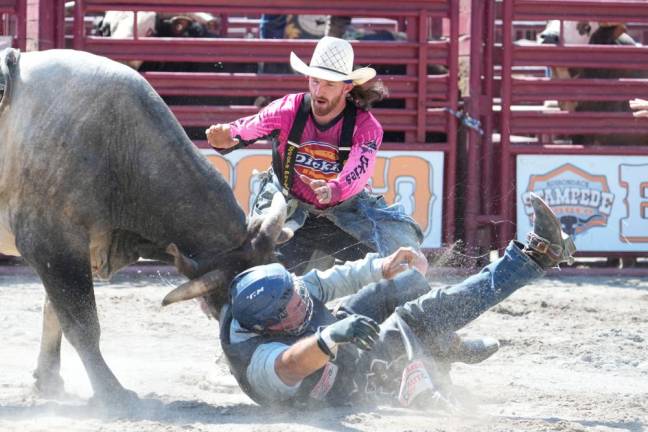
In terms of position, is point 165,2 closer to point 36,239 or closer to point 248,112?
point 248,112

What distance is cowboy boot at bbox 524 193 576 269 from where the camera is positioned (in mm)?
4781

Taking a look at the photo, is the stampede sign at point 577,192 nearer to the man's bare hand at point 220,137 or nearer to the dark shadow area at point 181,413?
the man's bare hand at point 220,137

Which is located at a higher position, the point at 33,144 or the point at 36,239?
the point at 33,144

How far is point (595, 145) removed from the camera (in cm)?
934

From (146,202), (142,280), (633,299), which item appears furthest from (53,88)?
(633,299)

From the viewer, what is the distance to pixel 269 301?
4535mm

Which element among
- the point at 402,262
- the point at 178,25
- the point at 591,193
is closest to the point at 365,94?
the point at 402,262

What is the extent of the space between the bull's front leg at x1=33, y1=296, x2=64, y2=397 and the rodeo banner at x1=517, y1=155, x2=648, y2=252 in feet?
14.8

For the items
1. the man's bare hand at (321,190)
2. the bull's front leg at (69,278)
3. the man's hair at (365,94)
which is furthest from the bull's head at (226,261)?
the man's hair at (365,94)

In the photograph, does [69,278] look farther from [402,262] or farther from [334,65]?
[334,65]

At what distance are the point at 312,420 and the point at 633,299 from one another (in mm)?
4196

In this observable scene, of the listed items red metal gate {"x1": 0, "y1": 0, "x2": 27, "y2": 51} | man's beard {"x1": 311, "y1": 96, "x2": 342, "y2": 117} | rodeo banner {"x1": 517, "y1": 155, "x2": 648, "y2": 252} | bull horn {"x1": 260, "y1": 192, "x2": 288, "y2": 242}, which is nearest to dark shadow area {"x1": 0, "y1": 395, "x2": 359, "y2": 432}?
bull horn {"x1": 260, "y1": 192, "x2": 288, "y2": 242}

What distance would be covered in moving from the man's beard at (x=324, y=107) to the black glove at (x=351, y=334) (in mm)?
1802

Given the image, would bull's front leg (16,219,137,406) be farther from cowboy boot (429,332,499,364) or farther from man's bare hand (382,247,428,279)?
cowboy boot (429,332,499,364)
